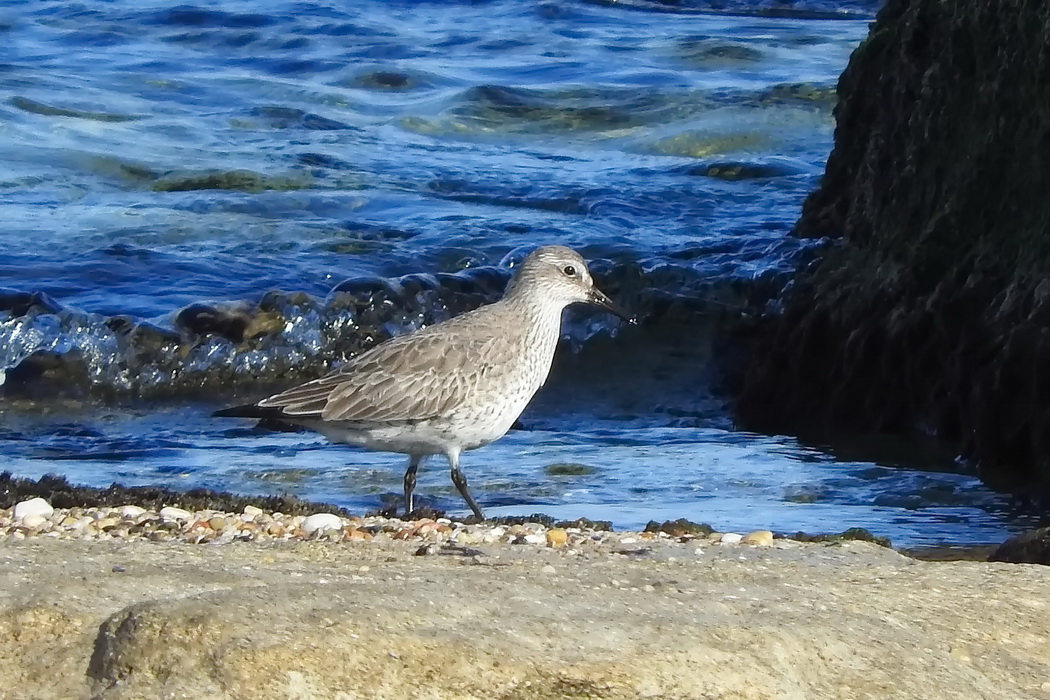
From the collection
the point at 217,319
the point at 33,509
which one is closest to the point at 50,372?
the point at 217,319

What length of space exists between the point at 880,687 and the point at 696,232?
31.7 feet

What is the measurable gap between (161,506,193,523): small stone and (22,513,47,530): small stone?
409mm

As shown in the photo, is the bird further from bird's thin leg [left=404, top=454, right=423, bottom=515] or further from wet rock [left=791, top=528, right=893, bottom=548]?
wet rock [left=791, top=528, right=893, bottom=548]

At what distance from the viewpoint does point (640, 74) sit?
18.7 metres

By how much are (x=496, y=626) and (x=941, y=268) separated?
17.6ft

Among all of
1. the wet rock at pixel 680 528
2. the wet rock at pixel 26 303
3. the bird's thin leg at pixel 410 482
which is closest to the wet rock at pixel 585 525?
the wet rock at pixel 680 528

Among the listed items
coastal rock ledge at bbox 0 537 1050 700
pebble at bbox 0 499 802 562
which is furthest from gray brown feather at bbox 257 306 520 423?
coastal rock ledge at bbox 0 537 1050 700

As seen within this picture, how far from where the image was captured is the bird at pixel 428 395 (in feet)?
22.7

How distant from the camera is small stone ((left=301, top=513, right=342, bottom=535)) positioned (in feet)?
19.4

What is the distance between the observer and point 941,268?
8492mm

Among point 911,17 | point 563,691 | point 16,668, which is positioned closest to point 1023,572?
point 563,691

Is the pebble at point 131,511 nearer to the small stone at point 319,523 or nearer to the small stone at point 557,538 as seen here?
the small stone at point 319,523

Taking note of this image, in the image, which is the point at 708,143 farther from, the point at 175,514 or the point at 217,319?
the point at 175,514

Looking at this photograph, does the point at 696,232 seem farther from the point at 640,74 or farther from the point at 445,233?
the point at 640,74
